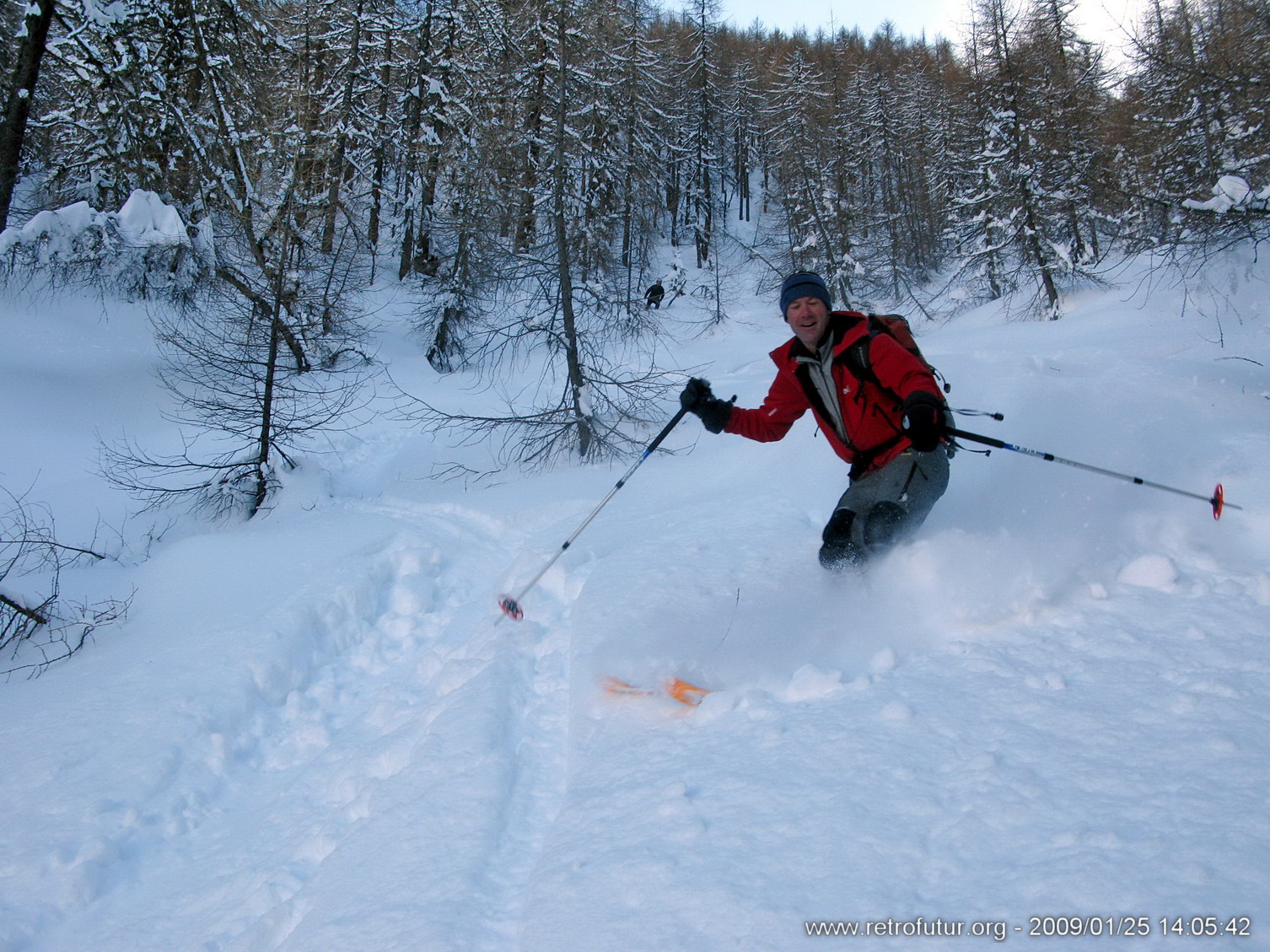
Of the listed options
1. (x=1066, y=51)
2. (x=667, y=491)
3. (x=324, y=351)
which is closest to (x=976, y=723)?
(x=667, y=491)

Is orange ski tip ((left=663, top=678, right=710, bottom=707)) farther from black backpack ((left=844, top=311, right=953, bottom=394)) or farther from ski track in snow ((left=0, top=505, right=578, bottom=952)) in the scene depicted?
black backpack ((left=844, top=311, right=953, bottom=394))

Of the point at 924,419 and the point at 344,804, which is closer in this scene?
the point at 344,804

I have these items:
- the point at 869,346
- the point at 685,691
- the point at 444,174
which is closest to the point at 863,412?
the point at 869,346

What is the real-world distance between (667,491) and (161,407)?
34.1 ft

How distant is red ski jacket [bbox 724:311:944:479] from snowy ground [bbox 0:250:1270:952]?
735mm

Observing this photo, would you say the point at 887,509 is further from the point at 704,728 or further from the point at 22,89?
the point at 22,89

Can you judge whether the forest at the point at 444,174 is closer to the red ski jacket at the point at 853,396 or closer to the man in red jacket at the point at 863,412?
the red ski jacket at the point at 853,396

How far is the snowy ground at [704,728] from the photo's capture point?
1.92 metres

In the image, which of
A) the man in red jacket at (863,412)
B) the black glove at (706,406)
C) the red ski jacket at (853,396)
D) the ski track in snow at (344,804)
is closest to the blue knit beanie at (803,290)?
the man in red jacket at (863,412)

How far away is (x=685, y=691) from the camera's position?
11.0 feet

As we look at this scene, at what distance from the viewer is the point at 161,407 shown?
12438 millimetres

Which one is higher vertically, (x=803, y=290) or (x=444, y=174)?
(x=444, y=174)

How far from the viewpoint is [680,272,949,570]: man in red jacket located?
4113 mm

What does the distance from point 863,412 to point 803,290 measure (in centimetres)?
89
